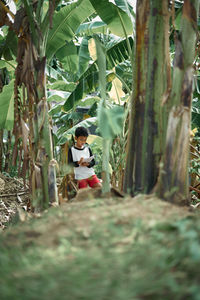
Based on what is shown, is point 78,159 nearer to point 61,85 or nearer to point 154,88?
point 154,88

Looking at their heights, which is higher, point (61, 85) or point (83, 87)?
point (61, 85)

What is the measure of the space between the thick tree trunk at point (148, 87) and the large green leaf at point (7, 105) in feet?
10.0

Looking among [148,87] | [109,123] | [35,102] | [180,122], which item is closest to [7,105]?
[35,102]

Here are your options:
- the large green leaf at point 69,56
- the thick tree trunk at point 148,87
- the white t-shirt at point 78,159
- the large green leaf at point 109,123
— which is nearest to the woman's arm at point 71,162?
the white t-shirt at point 78,159

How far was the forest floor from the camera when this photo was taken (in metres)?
0.81

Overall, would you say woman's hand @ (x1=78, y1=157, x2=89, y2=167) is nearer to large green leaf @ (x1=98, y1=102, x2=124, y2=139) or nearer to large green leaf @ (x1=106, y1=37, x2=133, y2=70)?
large green leaf @ (x1=106, y1=37, x2=133, y2=70)

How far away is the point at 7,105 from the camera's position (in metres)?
4.98

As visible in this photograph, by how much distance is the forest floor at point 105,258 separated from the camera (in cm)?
81

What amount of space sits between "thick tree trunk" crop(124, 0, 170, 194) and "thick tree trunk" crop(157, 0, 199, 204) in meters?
0.21

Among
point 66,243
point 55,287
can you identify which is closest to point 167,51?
point 66,243

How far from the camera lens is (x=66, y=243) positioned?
94 centimetres

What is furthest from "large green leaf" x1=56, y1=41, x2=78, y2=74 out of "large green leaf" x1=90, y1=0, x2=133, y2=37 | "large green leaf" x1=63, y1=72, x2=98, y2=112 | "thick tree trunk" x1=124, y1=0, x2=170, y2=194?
"thick tree trunk" x1=124, y1=0, x2=170, y2=194

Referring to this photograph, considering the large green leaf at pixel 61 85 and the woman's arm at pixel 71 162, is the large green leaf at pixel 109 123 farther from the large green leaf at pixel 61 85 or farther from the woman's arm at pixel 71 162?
the large green leaf at pixel 61 85

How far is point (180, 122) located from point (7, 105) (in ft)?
12.4
